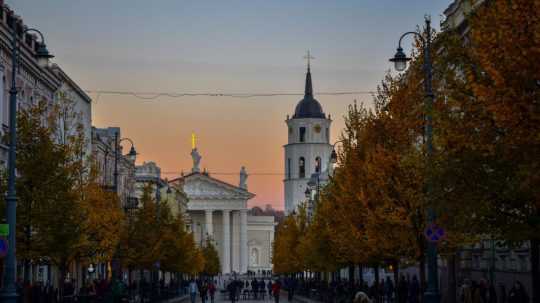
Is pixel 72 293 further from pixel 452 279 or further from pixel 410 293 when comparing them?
pixel 452 279

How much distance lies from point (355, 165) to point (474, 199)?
2055cm

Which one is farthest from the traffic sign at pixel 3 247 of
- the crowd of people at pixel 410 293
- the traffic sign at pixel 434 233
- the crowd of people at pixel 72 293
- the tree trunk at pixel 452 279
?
the tree trunk at pixel 452 279

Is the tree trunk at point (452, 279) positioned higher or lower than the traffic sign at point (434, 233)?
Result: lower

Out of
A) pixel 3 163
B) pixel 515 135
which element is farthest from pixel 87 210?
pixel 515 135

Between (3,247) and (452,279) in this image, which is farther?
(452,279)

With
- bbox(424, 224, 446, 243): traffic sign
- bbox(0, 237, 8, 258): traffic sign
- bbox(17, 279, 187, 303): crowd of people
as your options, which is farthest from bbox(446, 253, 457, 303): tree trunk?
bbox(0, 237, 8, 258): traffic sign

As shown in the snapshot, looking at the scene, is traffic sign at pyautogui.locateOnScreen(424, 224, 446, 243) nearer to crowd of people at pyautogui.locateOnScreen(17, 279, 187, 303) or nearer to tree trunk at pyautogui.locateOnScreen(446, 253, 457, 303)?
crowd of people at pyautogui.locateOnScreen(17, 279, 187, 303)

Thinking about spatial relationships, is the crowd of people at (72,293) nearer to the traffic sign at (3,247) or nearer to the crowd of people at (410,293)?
the traffic sign at (3,247)

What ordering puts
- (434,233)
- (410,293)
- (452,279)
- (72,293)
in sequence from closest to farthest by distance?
(434,233)
(410,293)
(72,293)
(452,279)

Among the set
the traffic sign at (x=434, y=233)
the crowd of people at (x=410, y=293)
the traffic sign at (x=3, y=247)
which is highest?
the traffic sign at (x=434, y=233)

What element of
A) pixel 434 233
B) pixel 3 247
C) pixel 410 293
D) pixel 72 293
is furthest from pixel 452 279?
pixel 3 247

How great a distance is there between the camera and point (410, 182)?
39281 mm

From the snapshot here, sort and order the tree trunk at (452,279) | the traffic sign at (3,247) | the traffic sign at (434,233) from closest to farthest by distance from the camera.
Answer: the traffic sign at (3,247) → the traffic sign at (434,233) → the tree trunk at (452,279)

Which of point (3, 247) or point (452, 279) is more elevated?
point (3, 247)
